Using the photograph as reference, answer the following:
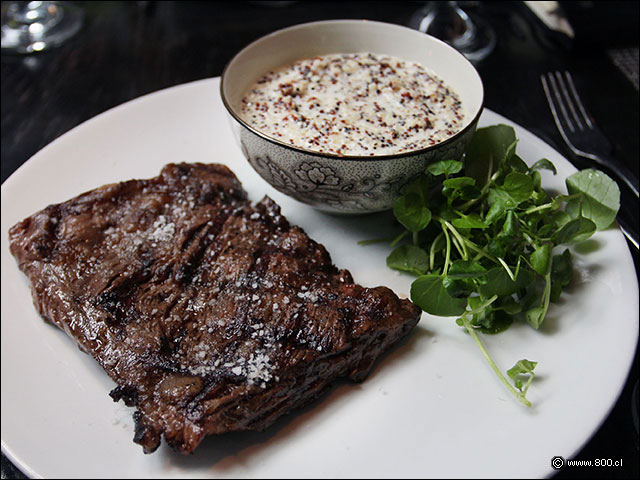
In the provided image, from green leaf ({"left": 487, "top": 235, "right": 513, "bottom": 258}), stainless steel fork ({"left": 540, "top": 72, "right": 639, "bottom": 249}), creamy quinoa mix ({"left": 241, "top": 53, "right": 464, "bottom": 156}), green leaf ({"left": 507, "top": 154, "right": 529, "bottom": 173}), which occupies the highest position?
creamy quinoa mix ({"left": 241, "top": 53, "right": 464, "bottom": 156})

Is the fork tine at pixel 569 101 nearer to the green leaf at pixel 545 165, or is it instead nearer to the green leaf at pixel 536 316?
the green leaf at pixel 545 165

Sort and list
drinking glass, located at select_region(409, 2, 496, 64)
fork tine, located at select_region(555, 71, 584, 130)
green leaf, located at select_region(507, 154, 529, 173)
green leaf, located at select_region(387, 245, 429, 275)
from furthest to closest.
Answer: drinking glass, located at select_region(409, 2, 496, 64), fork tine, located at select_region(555, 71, 584, 130), green leaf, located at select_region(507, 154, 529, 173), green leaf, located at select_region(387, 245, 429, 275)

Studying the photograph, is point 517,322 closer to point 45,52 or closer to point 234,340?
point 234,340

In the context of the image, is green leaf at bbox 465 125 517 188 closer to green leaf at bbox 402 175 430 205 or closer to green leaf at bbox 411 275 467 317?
green leaf at bbox 402 175 430 205

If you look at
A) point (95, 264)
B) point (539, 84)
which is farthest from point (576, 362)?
point (539, 84)

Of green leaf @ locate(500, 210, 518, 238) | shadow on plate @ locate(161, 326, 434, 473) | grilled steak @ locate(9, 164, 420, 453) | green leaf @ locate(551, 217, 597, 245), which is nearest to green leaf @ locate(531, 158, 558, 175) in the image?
green leaf @ locate(551, 217, 597, 245)

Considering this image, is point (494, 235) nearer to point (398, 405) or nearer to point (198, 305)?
point (398, 405)

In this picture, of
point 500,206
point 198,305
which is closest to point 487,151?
point 500,206
